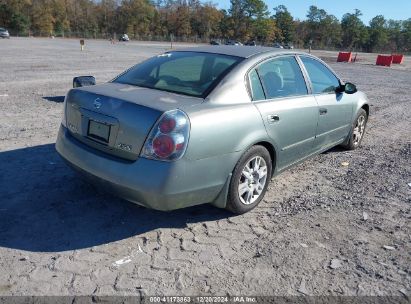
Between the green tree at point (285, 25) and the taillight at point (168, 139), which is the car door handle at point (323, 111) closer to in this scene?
the taillight at point (168, 139)

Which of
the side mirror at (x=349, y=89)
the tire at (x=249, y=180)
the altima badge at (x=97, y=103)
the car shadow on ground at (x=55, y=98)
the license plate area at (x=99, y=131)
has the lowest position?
the car shadow on ground at (x=55, y=98)

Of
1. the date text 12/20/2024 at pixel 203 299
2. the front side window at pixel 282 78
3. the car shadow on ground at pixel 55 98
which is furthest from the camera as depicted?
the car shadow on ground at pixel 55 98

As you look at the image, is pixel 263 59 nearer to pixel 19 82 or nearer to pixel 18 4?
pixel 19 82

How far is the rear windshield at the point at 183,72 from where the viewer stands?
383 cm

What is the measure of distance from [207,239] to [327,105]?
2579mm

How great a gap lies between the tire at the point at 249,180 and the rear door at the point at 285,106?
24cm

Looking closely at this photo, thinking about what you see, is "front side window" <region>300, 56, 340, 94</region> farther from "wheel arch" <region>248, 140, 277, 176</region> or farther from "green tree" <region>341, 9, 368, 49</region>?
"green tree" <region>341, 9, 368, 49</region>

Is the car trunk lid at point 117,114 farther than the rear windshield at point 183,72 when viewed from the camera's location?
No

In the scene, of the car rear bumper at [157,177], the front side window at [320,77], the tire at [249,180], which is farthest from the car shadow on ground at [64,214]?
the front side window at [320,77]

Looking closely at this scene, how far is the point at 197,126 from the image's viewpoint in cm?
325

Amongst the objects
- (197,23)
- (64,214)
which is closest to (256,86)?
(64,214)

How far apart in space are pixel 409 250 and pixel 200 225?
1891 mm

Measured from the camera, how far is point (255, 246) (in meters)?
3.41

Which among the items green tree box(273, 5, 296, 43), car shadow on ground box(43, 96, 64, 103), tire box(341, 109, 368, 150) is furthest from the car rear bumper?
green tree box(273, 5, 296, 43)
